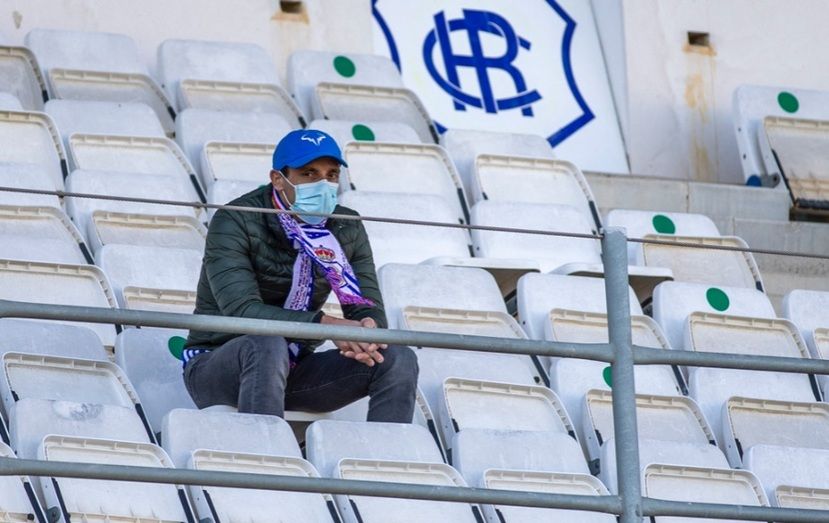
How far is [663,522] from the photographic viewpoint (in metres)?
4.62

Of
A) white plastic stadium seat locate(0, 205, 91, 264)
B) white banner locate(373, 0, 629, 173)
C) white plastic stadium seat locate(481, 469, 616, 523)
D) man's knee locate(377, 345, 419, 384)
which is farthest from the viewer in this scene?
white banner locate(373, 0, 629, 173)

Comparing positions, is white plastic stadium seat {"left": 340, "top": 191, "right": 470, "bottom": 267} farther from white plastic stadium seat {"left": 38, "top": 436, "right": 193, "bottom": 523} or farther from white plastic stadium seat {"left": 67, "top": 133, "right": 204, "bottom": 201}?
white plastic stadium seat {"left": 38, "top": 436, "right": 193, "bottom": 523}

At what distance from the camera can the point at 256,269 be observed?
16.1ft

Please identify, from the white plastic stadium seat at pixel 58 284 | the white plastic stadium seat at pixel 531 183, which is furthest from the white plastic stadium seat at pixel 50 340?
the white plastic stadium seat at pixel 531 183

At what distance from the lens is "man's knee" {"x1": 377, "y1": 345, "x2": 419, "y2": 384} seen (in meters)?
4.69

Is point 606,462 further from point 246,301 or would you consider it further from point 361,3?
point 361,3

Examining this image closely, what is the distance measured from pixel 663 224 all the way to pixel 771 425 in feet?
4.15

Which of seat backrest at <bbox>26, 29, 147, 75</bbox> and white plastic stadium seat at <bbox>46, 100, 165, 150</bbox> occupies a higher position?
seat backrest at <bbox>26, 29, 147, 75</bbox>

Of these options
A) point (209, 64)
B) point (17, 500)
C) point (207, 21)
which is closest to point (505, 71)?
point (207, 21)

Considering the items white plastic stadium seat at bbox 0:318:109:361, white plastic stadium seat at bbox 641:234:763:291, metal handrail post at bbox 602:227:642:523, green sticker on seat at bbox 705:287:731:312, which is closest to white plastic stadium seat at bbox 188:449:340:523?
white plastic stadium seat at bbox 0:318:109:361

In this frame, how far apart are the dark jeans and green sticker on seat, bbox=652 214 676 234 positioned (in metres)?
2.01

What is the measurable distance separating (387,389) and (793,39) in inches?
162

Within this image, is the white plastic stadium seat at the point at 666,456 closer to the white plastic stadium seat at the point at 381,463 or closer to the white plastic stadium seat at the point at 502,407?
the white plastic stadium seat at the point at 502,407

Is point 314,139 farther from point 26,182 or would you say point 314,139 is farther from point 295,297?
point 26,182
